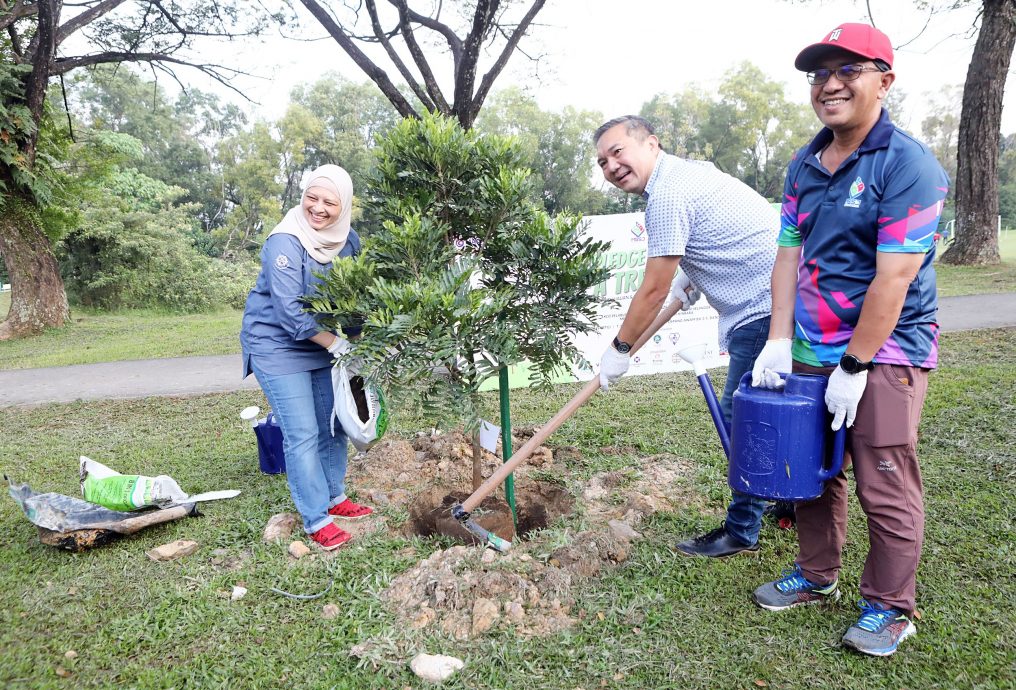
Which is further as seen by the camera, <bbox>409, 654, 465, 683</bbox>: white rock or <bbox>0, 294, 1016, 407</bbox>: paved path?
<bbox>0, 294, 1016, 407</bbox>: paved path

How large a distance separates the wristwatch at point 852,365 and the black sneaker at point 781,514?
129 cm

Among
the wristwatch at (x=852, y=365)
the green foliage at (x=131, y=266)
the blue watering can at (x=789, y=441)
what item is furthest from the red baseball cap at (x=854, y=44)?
the green foliage at (x=131, y=266)

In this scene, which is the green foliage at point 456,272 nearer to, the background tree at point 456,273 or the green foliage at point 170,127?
the background tree at point 456,273

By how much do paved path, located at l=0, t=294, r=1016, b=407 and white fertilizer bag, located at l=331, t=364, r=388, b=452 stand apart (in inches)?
176

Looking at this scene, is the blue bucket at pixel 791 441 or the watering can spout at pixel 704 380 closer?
the blue bucket at pixel 791 441

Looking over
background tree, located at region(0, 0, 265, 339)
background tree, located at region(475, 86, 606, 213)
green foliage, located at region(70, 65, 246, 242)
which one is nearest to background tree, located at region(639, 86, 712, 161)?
background tree, located at region(475, 86, 606, 213)

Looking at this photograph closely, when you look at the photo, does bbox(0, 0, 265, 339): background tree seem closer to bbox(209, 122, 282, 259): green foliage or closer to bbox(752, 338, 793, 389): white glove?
bbox(752, 338, 793, 389): white glove

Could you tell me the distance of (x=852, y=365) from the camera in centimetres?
211

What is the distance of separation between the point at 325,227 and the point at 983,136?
12561mm

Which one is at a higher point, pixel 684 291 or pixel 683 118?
pixel 683 118

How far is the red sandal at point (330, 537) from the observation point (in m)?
3.22

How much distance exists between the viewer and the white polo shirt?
263cm

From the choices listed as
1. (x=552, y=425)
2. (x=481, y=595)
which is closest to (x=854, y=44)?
(x=552, y=425)

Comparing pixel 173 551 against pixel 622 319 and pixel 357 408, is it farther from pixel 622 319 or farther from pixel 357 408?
pixel 622 319
